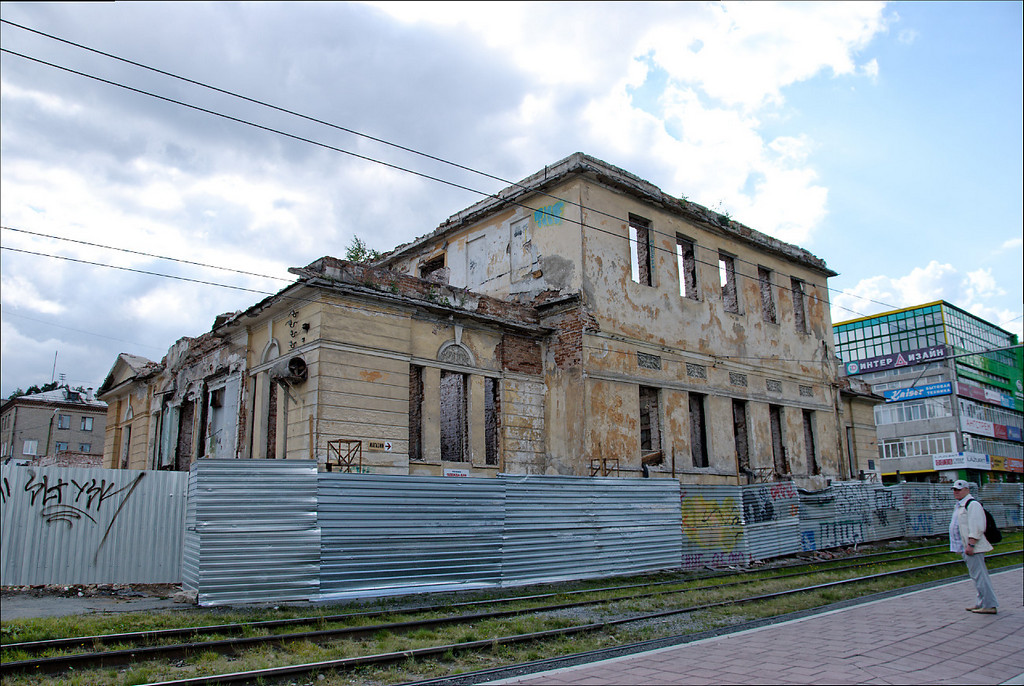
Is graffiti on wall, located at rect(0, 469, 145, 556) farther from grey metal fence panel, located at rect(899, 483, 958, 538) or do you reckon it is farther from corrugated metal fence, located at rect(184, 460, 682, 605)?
grey metal fence panel, located at rect(899, 483, 958, 538)

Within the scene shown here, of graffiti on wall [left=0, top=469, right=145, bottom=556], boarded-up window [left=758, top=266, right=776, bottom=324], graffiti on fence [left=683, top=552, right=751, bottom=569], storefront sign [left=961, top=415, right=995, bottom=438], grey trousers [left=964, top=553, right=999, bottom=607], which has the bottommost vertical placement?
graffiti on fence [left=683, top=552, right=751, bottom=569]

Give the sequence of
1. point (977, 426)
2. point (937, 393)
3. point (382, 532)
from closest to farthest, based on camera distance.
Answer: point (382, 532), point (937, 393), point (977, 426)

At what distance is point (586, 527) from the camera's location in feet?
44.5

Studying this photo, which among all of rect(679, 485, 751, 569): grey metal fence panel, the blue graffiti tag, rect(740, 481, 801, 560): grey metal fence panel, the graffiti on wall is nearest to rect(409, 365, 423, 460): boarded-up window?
the blue graffiti tag

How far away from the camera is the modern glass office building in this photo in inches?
1750

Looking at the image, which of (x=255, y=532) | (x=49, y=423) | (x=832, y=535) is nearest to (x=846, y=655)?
(x=255, y=532)

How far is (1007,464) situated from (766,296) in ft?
120

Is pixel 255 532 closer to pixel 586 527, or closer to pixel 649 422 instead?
pixel 586 527

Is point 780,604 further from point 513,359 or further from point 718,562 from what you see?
point 513,359

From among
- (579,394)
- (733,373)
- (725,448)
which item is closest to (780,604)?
(579,394)

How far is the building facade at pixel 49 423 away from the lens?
4131 cm

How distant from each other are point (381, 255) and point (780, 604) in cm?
1738

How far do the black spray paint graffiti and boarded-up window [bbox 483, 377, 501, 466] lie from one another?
7.50 meters

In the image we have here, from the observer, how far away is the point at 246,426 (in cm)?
1648
